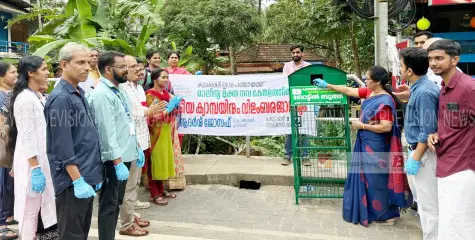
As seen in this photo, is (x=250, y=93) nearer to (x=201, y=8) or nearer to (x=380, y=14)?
(x=380, y=14)

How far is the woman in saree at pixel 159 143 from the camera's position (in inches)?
197

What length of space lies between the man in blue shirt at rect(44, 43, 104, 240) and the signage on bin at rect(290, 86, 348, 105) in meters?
2.57

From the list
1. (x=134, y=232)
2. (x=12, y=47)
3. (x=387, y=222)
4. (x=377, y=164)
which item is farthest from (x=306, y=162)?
(x=12, y=47)

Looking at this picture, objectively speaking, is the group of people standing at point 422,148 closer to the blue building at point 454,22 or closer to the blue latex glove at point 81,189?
the blue latex glove at point 81,189

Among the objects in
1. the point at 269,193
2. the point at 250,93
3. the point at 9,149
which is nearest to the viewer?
the point at 9,149

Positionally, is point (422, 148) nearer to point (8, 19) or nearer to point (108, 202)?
point (108, 202)

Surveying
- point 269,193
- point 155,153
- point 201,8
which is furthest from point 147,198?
point 201,8

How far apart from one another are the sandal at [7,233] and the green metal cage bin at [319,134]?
10.5 ft

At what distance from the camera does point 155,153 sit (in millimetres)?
5090

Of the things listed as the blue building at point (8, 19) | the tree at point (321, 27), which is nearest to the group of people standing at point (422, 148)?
the tree at point (321, 27)

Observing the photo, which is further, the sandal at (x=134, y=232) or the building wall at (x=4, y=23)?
the building wall at (x=4, y=23)

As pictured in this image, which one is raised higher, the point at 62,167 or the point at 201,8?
the point at 201,8

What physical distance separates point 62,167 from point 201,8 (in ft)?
39.4

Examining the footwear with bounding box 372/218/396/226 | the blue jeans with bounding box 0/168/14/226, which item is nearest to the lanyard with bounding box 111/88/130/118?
the blue jeans with bounding box 0/168/14/226
